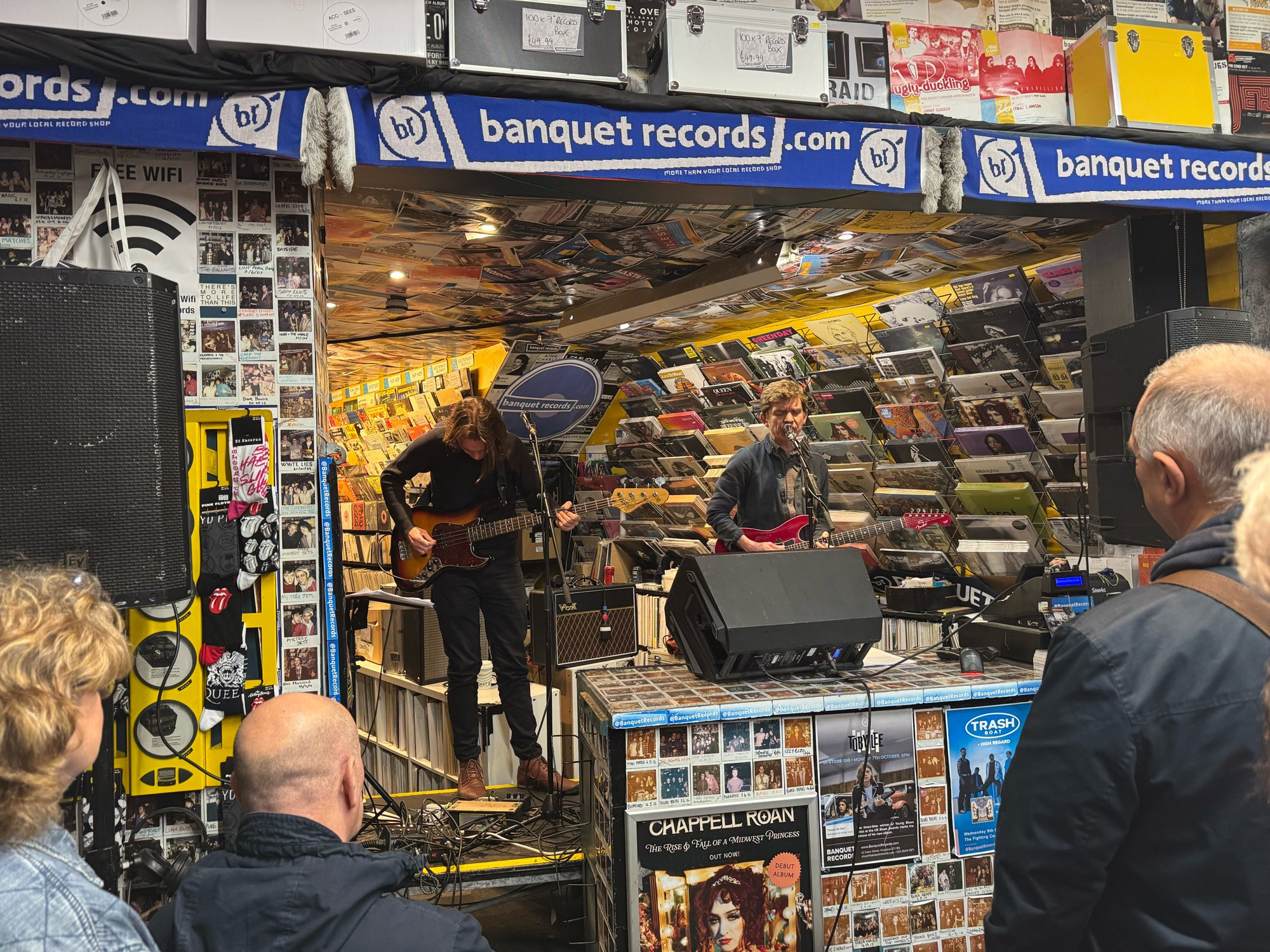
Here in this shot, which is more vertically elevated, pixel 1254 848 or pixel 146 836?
pixel 1254 848

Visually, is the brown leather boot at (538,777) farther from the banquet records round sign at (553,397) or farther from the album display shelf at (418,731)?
the banquet records round sign at (553,397)

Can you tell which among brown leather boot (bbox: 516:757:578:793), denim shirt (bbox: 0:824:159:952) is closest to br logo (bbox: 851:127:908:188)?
brown leather boot (bbox: 516:757:578:793)

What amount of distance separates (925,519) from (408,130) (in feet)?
11.8

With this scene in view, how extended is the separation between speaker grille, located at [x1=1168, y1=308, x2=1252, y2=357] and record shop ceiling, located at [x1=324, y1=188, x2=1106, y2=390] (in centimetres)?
75

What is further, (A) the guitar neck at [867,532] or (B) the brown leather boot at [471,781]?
(A) the guitar neck at [867,532]

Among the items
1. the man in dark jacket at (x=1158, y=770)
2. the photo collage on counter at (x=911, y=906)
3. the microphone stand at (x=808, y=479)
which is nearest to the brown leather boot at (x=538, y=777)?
the microphone stand at (x=808, y=479)

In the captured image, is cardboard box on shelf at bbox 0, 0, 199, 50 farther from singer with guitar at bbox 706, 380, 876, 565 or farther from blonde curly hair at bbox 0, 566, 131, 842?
singer with guitar at bbox 706, 380, 876, 565

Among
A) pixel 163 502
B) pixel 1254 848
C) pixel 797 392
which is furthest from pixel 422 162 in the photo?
pixel 1254 848

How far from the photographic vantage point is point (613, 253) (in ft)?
15.6

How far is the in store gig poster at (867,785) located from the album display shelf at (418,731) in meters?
2.02

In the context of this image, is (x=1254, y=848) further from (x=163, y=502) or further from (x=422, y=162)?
(x=422, y=162)

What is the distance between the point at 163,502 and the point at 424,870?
5.50 ft

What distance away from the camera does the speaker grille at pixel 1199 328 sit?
3.51 metres

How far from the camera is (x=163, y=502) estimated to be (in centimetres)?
226
